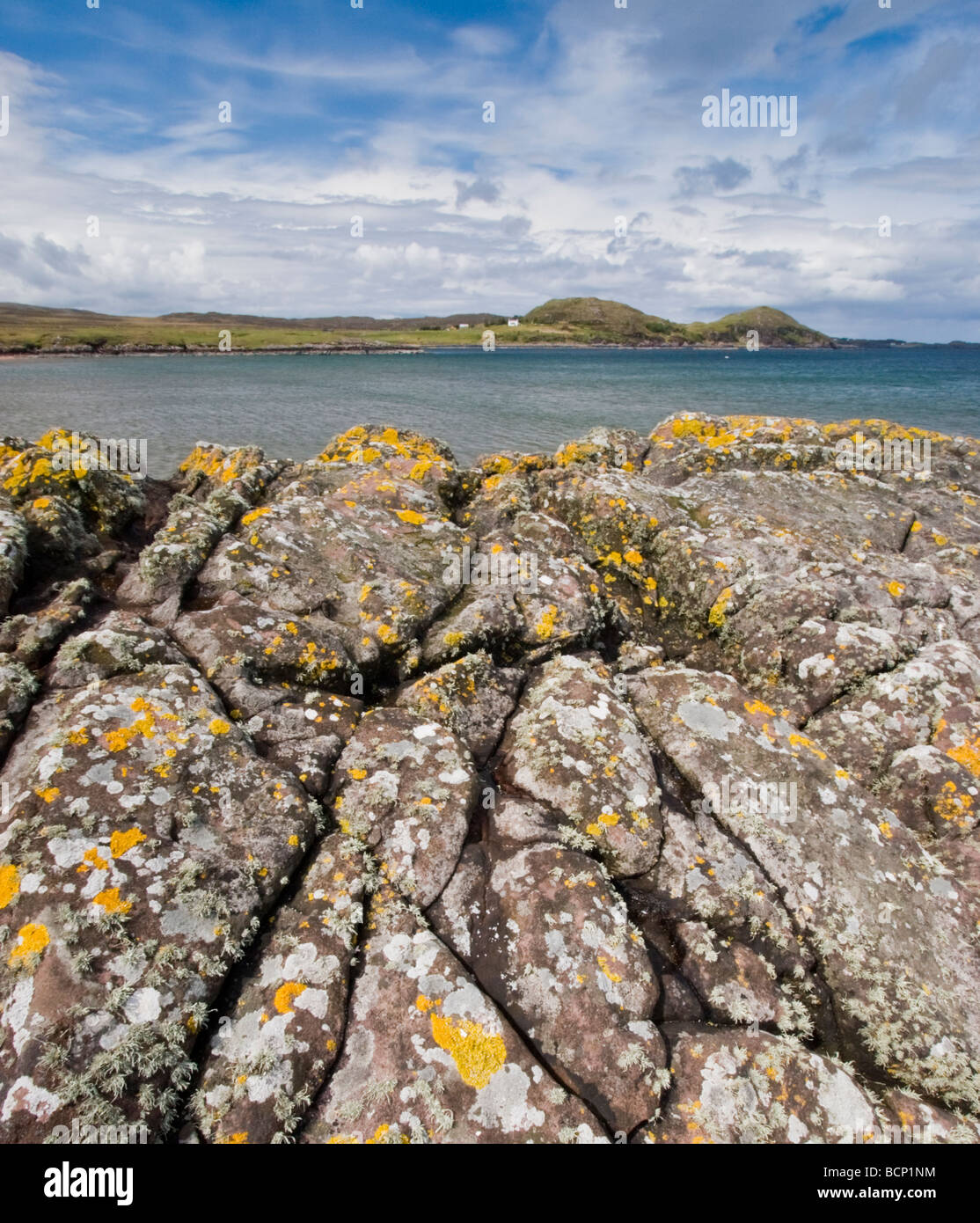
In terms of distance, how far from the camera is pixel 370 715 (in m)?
8.34

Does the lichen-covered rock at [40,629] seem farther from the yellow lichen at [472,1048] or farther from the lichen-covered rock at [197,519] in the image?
the yellow lichen at [472,1048]

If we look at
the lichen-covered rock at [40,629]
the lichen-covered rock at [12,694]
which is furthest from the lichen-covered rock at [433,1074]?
the lichen-covered rock at [40,629]

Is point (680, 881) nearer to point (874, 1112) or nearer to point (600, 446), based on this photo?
point (874, 1112)

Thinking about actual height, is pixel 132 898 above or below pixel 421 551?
below

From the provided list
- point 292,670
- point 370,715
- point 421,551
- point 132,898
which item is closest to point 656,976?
point 370,715

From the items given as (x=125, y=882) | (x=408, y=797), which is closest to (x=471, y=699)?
(x=408, y=797)

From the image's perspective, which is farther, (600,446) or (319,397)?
(319,397)

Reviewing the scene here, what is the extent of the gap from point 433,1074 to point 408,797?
8.93 ft

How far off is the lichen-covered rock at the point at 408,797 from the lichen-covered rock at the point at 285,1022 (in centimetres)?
59

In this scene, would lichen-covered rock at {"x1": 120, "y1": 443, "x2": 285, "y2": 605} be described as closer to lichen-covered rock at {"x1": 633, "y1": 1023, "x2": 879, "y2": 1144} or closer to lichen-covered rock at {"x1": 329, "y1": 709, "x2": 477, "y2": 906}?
lichen-covered rock at {"x1": 329, "y1": 709, "x2": 477, "y2": 906}

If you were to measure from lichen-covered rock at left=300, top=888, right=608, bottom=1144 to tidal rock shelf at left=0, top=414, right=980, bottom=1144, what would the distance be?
0.03 meters

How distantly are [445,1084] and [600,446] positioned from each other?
52.0 feet

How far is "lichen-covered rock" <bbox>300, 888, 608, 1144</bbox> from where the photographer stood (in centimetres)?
508

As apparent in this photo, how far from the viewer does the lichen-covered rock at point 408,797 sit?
22.0 ft
